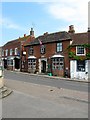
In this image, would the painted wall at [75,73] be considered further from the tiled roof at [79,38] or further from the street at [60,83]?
the street at [60,83]

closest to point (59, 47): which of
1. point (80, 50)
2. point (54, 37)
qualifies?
point (54, 37)

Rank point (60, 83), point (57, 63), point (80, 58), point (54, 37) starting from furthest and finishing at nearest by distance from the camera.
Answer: point (54, 37)
point (57, 63)
point (80, 58)
point (60, 83)

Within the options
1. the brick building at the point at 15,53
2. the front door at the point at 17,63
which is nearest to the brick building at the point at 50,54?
the brick building at the point at 15,53

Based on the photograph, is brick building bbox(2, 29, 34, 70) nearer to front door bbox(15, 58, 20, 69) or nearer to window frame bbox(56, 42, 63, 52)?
front door bbox(15, 58, 20, 69)

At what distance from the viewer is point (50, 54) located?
39.1m

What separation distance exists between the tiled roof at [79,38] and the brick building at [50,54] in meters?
0.79

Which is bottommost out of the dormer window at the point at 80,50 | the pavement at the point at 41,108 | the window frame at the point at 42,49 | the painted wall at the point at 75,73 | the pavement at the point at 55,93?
the pavement at the point at 41,108

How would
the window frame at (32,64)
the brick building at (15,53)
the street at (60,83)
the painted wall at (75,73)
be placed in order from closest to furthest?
the street at (60,83)
the painted wall at (75,73)
the window frame at (32,64)
the brick building at (15,53)

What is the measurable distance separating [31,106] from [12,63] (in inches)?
1565

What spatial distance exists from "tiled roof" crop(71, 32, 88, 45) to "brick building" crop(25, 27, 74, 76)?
79 cm

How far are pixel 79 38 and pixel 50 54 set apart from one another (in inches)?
240

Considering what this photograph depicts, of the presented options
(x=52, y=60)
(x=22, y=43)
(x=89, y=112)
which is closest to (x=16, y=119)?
(x=89, y=112)

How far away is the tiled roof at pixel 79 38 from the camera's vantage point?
113 ft

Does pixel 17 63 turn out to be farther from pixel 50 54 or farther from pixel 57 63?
pixel 57 63
